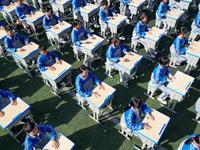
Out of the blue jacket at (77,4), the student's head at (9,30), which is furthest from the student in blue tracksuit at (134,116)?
the blue jacket at (77,4)

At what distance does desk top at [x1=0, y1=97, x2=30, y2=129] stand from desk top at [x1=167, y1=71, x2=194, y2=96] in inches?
198

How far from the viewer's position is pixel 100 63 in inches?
342

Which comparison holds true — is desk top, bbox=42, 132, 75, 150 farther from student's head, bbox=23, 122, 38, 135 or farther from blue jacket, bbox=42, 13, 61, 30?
blue jacket, bbox=42, 13, 61, 30

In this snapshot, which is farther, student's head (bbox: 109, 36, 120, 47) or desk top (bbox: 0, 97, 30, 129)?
student's head (bbox: 109, 36, 120, 47)

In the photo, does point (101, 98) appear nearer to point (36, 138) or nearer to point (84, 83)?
point (84, 83)

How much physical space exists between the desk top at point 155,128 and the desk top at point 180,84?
1.38 m

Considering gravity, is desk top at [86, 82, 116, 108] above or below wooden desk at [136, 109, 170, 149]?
above

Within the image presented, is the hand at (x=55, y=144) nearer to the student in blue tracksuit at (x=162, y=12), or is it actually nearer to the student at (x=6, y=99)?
the student at (x=6, y=99)

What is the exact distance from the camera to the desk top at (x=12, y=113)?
524cm

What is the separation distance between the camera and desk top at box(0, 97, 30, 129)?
524 centimetres

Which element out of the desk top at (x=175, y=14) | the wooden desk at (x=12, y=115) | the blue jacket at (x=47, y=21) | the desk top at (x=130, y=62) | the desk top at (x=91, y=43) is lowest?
the wooden desk at (x=12, y=115)

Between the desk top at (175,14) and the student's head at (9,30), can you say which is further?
the desk top at (175,14)

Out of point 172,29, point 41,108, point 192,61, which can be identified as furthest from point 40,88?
point 172,29

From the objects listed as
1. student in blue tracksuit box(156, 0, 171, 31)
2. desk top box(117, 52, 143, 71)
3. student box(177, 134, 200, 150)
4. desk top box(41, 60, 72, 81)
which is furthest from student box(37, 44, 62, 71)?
student in blue tracksuit box(156, 0, 171, 31)
